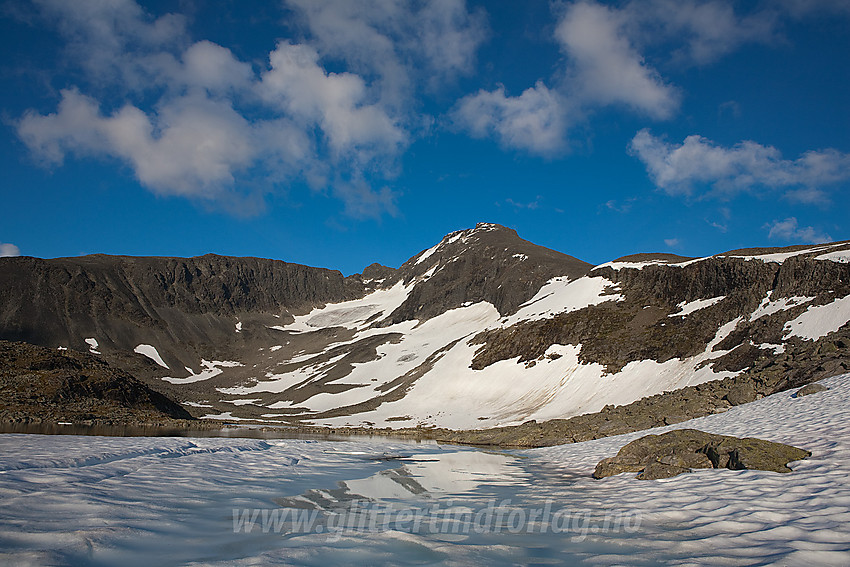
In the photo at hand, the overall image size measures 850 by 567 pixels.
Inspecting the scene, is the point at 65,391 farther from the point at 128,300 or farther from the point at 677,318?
the point at 128,300

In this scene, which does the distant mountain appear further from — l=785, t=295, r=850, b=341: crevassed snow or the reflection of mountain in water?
the reflection of mountain in water

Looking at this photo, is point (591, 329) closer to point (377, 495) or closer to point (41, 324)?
point (377, 495)

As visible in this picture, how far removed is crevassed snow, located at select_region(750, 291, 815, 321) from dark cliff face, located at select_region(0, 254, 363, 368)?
14352 cm

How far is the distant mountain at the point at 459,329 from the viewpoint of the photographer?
152 ft

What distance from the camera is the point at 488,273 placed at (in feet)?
464

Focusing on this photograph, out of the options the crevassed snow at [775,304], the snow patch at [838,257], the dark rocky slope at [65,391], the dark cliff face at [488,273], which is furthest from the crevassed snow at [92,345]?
the snow patch at [838,257]

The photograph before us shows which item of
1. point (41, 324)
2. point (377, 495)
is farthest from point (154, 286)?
point (377, 495)

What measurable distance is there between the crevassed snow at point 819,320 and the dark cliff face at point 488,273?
69179mm

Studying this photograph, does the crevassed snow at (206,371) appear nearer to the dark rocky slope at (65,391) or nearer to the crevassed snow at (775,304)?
the dark rocky slope at (65,391)

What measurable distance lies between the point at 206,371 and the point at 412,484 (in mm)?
141093

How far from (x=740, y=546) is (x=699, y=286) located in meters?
62.5

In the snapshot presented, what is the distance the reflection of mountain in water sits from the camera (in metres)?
9.70

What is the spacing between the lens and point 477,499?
35.4ft

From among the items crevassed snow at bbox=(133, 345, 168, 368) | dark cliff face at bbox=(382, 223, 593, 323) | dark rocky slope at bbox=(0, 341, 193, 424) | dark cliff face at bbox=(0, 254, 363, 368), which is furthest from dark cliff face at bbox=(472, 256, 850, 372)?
dark cliff face at bbox=(0, 254, 363, 368)
